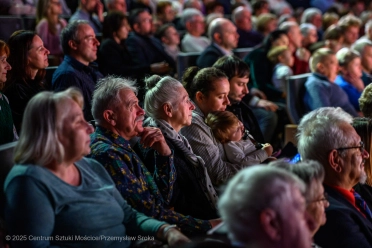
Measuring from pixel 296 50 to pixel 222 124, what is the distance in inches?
147

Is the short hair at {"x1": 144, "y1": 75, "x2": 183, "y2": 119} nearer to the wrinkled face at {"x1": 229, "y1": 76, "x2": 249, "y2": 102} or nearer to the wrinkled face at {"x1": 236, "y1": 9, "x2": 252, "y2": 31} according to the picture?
the wrinkled face at {"x1": 229, "y1": 76, "x2": 249, "y2": 102}

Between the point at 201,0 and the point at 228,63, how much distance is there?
543 centimetres

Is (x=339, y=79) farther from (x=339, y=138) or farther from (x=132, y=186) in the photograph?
(x=132, y=186)

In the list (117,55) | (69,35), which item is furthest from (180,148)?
(117,55)

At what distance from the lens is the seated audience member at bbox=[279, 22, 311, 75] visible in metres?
6.73

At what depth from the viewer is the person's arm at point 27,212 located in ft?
6.47

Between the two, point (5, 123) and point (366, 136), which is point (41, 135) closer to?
point (5, 123)

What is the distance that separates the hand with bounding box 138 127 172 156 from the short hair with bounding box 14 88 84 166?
28.6 inches

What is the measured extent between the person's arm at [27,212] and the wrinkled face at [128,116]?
706mm

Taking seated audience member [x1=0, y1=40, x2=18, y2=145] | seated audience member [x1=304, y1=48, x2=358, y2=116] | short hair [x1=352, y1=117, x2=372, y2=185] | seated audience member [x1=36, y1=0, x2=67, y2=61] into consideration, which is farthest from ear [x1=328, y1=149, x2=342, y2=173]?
seated audience member [x1=36, y1=0, x2=67, y2=61]

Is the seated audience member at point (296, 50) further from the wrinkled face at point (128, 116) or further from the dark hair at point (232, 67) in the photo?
the wrinkled face at point (128, 116)

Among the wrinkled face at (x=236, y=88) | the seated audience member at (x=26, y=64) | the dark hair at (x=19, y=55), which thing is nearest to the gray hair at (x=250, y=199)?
the seated audience member at (x=26, y=64)

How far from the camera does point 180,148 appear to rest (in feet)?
10.00

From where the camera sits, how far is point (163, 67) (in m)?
5.26
